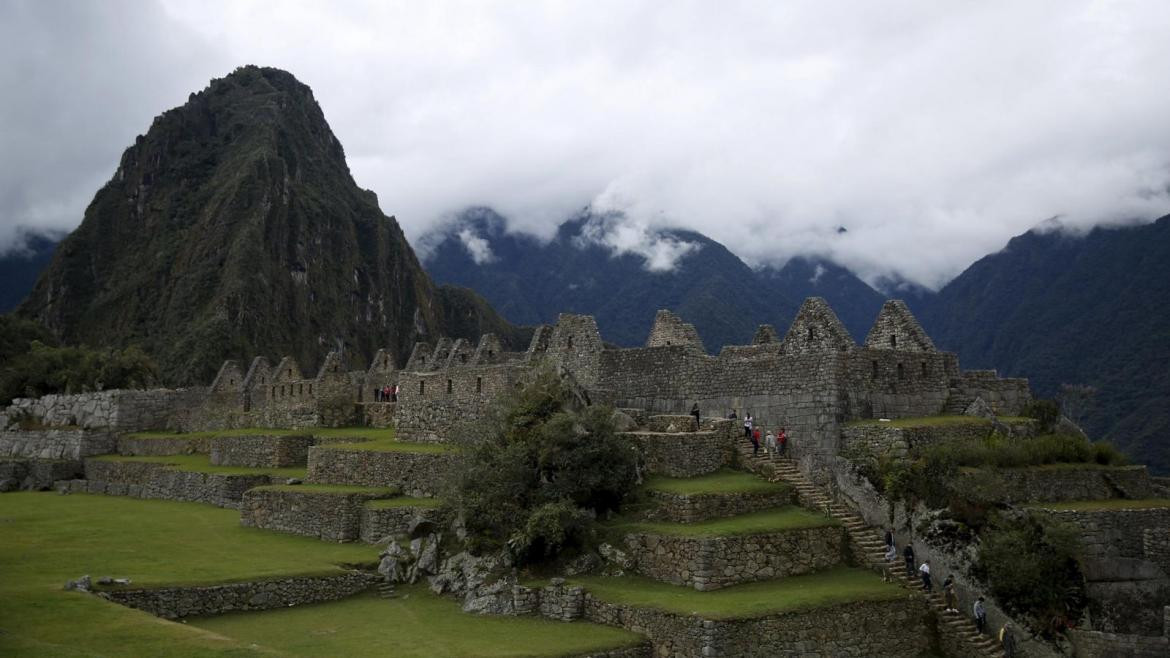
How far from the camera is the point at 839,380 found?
74.4 ft

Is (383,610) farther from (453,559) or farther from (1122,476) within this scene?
(1122,476)

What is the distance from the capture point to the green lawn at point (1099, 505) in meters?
18.9

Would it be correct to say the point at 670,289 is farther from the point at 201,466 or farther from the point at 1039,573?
the point at 1039,573

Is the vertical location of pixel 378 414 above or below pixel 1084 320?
below

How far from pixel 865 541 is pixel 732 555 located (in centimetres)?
359

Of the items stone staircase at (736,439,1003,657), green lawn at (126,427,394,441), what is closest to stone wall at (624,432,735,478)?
stone staircase at (736,439,1003,657)

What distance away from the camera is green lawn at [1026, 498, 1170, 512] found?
62.1 feet

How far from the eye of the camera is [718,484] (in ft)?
70.9

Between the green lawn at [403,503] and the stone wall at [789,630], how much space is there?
692cm

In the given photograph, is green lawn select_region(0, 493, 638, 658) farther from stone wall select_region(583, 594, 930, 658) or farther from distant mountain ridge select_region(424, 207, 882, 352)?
distant mountain ridge select_region(424, 207, 882, 352)

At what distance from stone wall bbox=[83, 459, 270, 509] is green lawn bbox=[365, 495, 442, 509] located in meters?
9.18

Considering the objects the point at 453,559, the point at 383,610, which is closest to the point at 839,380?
the point at 453,559

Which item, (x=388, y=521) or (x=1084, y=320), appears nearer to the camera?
(x=388, y=521)

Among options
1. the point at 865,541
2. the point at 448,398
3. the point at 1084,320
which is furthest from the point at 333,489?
the point at 1084,320
